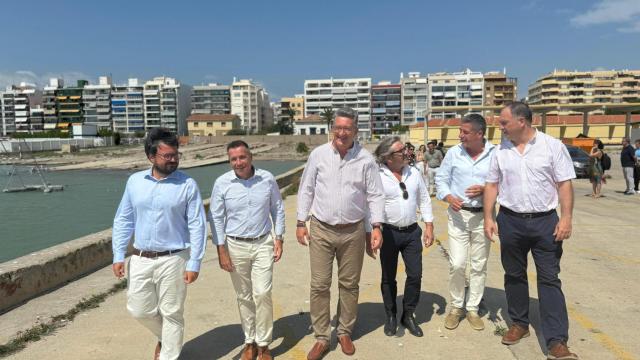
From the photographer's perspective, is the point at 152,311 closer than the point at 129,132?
Yes

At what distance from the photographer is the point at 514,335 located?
4.00 m

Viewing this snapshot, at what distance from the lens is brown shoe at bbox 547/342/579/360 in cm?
355

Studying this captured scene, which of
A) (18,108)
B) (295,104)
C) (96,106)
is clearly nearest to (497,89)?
(295,104)

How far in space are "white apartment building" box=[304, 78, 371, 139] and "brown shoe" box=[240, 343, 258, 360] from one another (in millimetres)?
133919

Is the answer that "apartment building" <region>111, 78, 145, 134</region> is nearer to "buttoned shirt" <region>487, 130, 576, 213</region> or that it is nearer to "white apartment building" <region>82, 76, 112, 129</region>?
"white apartment building" <region>82, 76, 112, 129</region>

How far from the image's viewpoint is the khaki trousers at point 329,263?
12.4 feet

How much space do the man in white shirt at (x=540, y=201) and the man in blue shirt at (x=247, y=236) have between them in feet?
6.34

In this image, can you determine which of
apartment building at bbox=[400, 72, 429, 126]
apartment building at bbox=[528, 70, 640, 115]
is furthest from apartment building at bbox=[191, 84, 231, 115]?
apartment building at bbox=[528, 70, 640, 115]

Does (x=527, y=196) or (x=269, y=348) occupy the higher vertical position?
(x=527, y=196)

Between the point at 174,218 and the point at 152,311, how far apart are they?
2.31ft

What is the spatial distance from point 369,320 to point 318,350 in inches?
38.5

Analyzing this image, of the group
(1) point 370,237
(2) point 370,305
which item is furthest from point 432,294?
(1) point 370,237

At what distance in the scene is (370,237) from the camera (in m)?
3.91

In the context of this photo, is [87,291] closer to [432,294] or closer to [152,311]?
[152,311]
